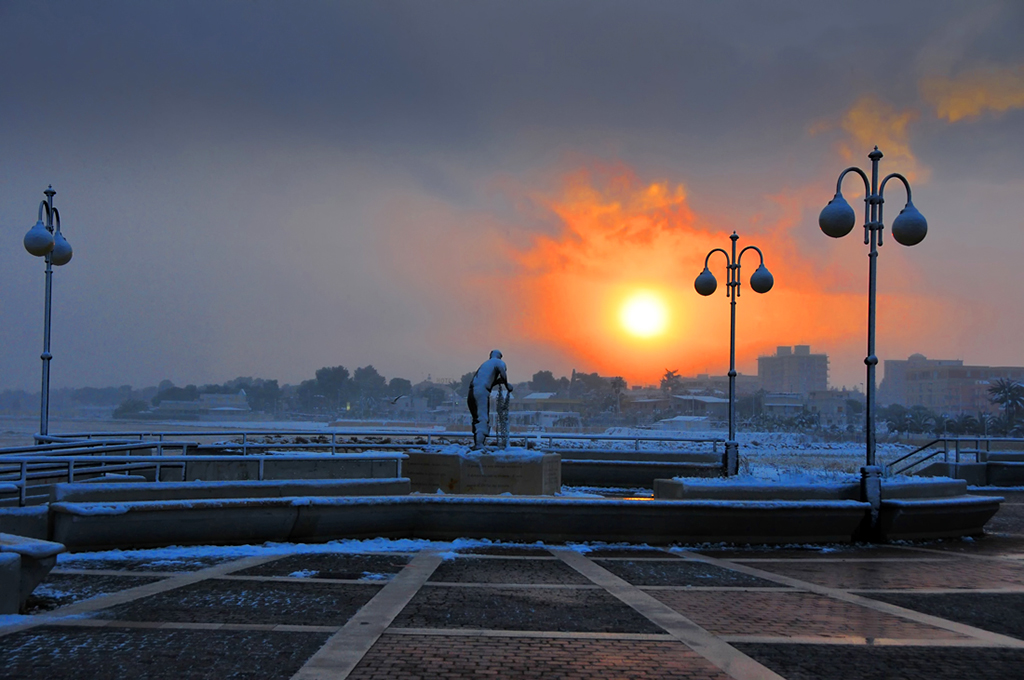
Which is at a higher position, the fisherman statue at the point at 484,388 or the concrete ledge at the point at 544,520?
the fisherman statue at the point at 484,388

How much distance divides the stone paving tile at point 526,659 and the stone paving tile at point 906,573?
4404mm

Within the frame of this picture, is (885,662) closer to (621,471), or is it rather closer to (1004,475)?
(621,471)

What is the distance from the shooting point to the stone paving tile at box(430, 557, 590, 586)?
1030 centimetres

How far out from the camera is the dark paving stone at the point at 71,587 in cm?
845

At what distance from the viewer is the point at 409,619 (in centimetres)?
812

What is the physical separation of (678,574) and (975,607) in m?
3.42

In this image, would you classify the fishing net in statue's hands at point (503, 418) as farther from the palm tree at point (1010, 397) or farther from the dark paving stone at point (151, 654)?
the palm tree at point (1010, 397)

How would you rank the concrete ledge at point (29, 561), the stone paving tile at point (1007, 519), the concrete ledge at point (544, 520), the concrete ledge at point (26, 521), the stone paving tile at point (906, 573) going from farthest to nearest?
the stone paving tile at point (1007, 519) → the concrete ledge at point (544, 520) → the concrete ledge at point (26, 521) → the stone paving tile at point (906, 573) → the concrete ledge at point (29, 561)

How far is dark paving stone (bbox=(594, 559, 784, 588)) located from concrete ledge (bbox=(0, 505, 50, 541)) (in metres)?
7.68

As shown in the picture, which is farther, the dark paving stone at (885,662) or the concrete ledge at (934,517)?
the concrete ledge at (934,517)

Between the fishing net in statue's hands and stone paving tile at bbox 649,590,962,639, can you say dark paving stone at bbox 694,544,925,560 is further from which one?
the fishing net in statue's hands

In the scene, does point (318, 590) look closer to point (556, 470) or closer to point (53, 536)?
point (53, 536)

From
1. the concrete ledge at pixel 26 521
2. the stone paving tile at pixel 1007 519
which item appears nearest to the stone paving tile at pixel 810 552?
the stone paving tile at pixel 1007 519

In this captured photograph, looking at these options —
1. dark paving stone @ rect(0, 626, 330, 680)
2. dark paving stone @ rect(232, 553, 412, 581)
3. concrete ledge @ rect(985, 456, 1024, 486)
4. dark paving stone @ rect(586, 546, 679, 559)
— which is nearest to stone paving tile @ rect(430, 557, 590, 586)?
dark paving stone @ rect(232, 553, 412, 581)
